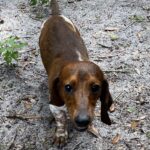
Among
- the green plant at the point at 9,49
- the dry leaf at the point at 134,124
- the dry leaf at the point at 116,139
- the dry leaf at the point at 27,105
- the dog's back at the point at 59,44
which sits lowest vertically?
the dry leaf at the point at 116,139

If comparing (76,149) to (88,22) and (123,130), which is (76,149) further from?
(88,22)

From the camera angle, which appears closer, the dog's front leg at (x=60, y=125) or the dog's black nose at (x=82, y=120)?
the dog's black nose at (x=82, y=120)

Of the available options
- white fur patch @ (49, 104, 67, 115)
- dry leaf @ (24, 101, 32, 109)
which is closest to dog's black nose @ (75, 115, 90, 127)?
white fur patch @ (49, 104, 67, 115)

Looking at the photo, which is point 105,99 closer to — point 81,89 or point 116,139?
point 81,89

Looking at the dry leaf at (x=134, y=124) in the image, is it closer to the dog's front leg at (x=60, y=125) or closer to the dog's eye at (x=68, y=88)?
the dog's front leg at (x=60, y=125)

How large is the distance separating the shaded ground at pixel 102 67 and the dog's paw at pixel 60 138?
0.21ft

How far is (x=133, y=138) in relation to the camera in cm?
466

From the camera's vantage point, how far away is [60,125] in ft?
15.1

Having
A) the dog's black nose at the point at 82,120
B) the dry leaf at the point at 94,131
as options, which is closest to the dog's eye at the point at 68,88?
the dog's black nose at the point at 82,120

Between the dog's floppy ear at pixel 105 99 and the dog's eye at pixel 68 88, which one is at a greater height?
the dog's eye at pixel 68 88

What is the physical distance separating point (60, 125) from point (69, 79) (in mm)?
810

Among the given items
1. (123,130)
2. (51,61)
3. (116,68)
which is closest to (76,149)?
(123,130)

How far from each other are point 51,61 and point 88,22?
2002mm

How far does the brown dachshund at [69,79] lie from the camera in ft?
12.8
